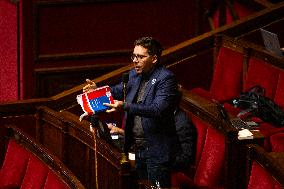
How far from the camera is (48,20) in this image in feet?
8.93

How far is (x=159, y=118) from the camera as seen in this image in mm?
1737

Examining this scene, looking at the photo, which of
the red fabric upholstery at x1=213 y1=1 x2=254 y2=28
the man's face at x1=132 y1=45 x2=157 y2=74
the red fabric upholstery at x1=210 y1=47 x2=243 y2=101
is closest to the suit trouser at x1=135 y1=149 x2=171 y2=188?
the man's face at x1=132 y1=45 x2=157 y2=74

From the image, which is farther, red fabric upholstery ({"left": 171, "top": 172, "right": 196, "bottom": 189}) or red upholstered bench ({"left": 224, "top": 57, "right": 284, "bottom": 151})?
red upholstered bench ({"left": 224, "top": 57, "right": 284, "bottom": 151})

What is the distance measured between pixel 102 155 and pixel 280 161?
44cm

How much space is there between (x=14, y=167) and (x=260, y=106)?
2.43 feet

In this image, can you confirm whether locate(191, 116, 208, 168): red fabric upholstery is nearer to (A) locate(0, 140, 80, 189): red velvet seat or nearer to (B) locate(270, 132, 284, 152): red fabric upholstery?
(B) locate(270, 132, 284, 152): red fabric upholstery

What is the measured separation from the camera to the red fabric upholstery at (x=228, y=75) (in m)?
2.40

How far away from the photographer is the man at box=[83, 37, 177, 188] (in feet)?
5.63

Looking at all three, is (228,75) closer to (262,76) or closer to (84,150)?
(262,76)

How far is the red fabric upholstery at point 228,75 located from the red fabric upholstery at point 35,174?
82 centimetres

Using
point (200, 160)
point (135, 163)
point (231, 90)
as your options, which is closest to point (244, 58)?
point (231, 90)

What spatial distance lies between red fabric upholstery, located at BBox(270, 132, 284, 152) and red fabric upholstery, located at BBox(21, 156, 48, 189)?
613mm

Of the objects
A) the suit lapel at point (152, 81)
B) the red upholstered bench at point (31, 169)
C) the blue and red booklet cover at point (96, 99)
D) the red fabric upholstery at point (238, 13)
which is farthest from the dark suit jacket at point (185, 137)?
the red fabric upholstery at point (238, 13)

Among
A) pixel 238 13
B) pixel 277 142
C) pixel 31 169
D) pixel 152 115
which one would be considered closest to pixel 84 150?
pixel 31 169
